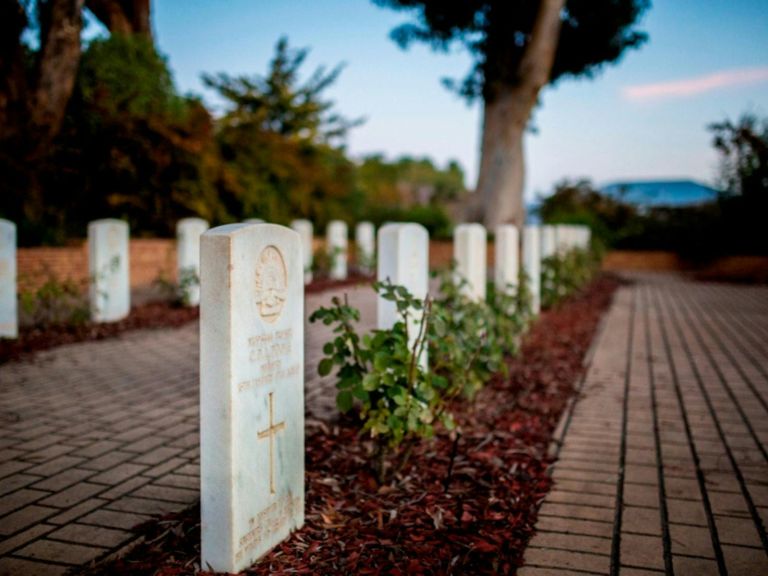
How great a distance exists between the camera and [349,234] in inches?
965

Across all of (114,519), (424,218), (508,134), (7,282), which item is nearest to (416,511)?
(114,519)

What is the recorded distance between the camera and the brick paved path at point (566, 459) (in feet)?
9.77

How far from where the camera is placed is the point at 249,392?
2672 mm

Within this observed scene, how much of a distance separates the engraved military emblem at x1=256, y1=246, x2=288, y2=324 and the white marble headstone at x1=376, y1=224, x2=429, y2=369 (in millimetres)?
1590

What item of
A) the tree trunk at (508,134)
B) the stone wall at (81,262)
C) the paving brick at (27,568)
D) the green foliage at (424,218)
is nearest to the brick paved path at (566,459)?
the paving brick at (27,568)

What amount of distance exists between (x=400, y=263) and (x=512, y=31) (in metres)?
15.7

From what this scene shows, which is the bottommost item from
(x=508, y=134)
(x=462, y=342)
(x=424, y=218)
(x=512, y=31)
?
(x=462, y=342)

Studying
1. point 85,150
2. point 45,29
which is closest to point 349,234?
point 85,150

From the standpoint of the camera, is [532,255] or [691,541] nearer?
[691,541]

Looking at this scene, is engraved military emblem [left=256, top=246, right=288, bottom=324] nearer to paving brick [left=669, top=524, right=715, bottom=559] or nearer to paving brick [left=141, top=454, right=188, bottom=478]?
paving brick [left=141, top=454, right=188, bottom=478]

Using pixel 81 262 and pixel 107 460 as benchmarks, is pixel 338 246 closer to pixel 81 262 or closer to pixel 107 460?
pixel 81 262

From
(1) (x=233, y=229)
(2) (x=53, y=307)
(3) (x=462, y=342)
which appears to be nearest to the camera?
(1) (x=233, y=229)

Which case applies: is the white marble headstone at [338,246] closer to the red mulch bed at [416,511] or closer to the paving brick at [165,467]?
the red mulch bed at [416,511]

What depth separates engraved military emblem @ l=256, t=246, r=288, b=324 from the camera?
2.74 metres
